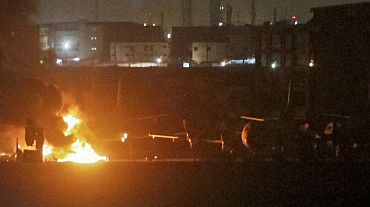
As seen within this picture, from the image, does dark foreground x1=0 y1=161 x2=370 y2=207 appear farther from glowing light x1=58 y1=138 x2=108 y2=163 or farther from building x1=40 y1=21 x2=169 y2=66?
building x1=40 y1=21 x2=169 y2=66

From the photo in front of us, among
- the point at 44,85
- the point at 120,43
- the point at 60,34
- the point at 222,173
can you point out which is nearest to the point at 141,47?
the point at 120,43

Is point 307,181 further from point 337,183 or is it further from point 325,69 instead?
point 325,69

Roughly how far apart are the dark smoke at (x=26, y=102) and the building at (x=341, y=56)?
6.80 metres

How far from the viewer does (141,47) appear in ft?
111

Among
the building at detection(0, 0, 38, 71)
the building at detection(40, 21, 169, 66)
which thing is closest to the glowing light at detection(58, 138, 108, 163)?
the building at detection(0, 0, 38, 71)

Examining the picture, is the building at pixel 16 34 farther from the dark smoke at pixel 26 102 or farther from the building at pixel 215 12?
the building at pixel 215 12

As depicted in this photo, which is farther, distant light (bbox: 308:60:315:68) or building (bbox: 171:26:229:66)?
building (bbox: 171:26:229:66)

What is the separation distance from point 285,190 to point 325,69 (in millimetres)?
11577

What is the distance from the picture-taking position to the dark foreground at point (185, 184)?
5.16 meters

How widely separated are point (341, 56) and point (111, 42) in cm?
1952

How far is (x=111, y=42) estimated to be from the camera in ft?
111

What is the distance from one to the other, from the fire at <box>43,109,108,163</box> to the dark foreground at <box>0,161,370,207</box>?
268 cm

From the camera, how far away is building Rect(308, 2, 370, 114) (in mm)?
15680

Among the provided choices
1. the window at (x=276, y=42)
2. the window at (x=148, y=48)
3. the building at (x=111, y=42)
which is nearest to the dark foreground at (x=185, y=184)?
the window at (x=276, y=42)
